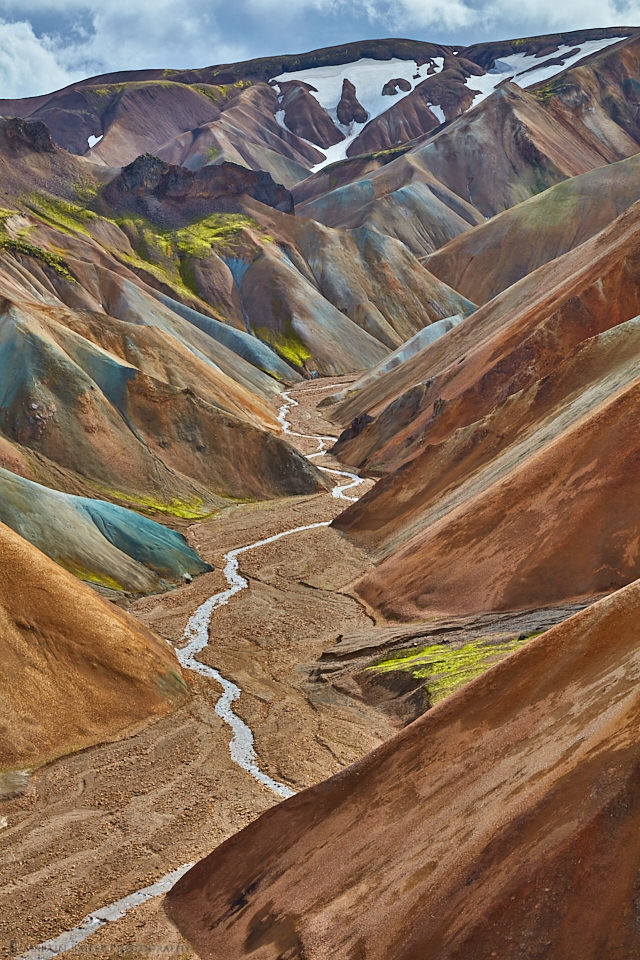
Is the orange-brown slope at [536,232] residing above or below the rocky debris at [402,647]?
above

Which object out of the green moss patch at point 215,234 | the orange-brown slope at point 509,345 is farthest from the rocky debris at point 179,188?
the orange-brown slope at point 509,345

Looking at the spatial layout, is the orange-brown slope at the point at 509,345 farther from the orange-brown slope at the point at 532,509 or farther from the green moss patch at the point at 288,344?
the green moss patch at the point at 288,344

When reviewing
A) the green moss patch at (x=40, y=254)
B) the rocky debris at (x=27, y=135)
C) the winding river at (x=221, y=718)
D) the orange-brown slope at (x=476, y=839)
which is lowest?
the orange-brown slope at (x=476, y=839)

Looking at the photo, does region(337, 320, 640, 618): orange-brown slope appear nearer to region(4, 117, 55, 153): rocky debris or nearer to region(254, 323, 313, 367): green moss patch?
region(254, 323, 313, 367): green moss patch

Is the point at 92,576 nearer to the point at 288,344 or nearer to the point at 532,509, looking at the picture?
the point at 532,509

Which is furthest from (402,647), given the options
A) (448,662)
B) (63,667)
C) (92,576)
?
(92,576)

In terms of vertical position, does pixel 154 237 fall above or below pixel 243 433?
above

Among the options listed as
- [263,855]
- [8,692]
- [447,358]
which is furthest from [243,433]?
[263,855]

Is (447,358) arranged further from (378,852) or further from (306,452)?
(378,852)
